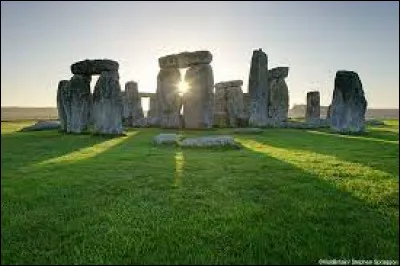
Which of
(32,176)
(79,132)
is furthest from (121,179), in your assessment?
(79,132)

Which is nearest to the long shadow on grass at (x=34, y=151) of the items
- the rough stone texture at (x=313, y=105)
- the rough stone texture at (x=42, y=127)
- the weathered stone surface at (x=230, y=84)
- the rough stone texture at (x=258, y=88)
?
the rough stone texture at (x=42, y=127)

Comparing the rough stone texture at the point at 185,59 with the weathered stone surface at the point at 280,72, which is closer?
the rough stone texture at the point at 185,59

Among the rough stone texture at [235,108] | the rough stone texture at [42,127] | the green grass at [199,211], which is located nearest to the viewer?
the green grass at [199,211]

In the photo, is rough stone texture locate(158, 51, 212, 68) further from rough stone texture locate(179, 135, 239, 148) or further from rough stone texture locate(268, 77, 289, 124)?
rough stone texture locate(179, 135, 239, 148)

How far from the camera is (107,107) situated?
18859 millimetres

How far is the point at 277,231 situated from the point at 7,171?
20.3 feet

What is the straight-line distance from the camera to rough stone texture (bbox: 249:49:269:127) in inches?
1021

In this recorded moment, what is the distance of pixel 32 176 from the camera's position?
8.33m

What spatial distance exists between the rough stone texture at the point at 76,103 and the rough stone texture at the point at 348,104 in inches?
465

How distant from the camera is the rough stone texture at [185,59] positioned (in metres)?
23.7

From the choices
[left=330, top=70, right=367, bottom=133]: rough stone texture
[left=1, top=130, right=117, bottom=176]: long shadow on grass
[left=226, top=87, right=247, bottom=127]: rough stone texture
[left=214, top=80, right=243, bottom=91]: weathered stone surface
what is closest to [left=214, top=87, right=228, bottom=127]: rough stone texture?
[left=214, top=80, right=243, bottom=91]: weathered stone surface

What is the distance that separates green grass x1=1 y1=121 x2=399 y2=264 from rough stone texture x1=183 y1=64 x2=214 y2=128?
13.4 meters

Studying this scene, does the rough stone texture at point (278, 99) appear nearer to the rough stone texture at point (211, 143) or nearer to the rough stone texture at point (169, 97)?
the rough stone texture at point (169, 97)

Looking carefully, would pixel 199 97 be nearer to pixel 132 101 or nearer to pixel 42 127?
pixel 42 127
